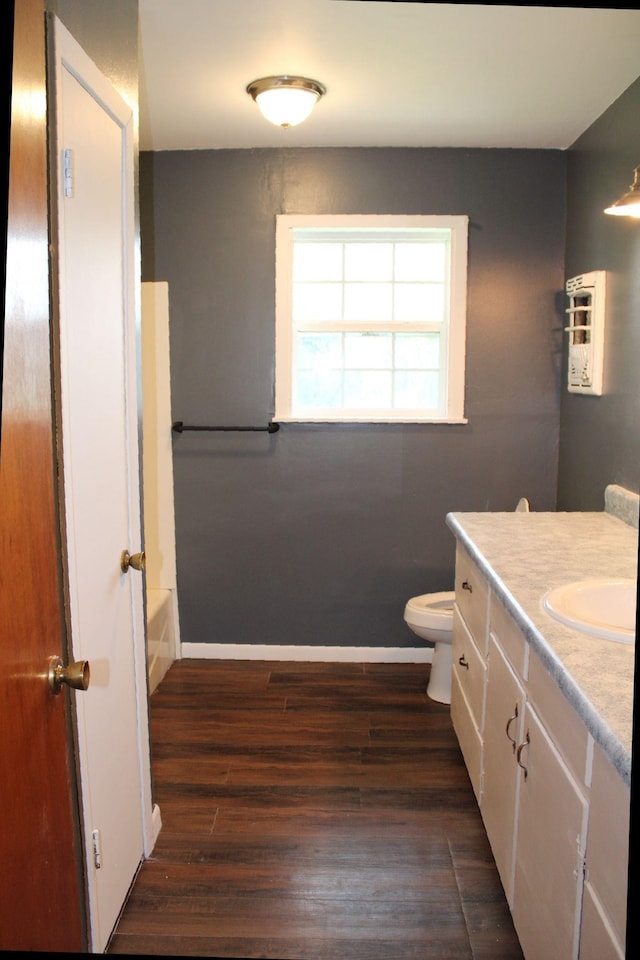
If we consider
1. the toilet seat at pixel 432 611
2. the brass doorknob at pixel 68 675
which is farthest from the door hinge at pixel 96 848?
the toilet seat at pixel 432 611

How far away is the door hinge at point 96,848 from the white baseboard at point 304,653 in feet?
7.13

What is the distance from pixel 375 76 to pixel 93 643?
84.4 inches

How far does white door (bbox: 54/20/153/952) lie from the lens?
5.95 ft

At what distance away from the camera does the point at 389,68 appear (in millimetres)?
2891

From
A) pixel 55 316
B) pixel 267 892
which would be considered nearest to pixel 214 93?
pixel 55 316

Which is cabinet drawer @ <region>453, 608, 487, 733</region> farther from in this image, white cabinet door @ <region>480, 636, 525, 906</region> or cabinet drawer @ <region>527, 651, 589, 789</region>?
cabinet drawer @ <region>527, 651, 589, 789</region>

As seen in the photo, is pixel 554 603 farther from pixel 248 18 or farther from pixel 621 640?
pixel 248 18

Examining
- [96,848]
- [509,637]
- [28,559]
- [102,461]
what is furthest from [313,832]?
[28,559]

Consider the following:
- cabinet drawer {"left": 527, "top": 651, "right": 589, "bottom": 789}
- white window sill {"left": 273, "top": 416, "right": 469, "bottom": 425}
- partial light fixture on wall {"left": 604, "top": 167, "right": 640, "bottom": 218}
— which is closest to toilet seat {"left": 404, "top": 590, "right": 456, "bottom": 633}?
white window sill {"left": 273, "top": 416, "right": 469, "bottom": 425}

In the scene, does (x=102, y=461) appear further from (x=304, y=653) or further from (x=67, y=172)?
(x=304, y=653)

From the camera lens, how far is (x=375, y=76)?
297cm

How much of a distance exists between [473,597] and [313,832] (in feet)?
2.99

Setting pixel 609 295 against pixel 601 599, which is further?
pixel 609 295

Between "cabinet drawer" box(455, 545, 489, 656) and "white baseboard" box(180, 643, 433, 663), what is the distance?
3.53ft
